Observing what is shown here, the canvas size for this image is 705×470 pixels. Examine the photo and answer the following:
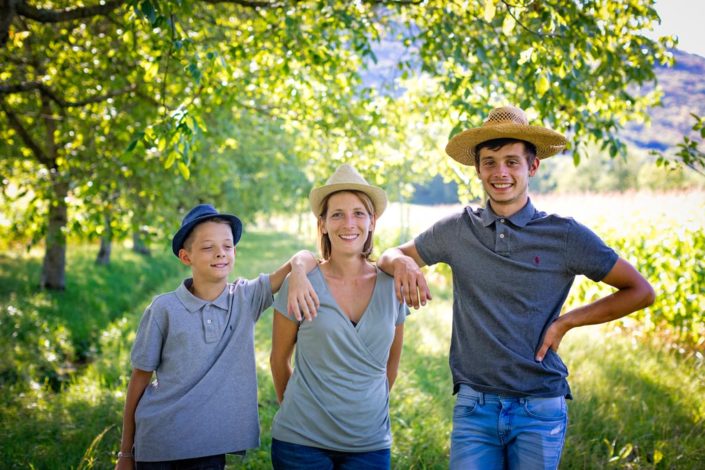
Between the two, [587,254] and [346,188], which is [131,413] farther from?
[587,254]

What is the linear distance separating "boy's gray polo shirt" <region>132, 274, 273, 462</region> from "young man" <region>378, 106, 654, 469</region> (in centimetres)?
91

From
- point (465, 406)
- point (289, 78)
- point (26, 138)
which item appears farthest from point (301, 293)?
point (26, 138)

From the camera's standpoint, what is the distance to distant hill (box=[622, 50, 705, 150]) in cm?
539

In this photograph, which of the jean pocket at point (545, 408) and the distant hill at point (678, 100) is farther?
Result: the distant hill at point (678, 100)

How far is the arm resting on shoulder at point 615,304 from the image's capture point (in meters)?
2.50

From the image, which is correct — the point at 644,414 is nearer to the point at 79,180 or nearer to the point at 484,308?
the point at 484,308

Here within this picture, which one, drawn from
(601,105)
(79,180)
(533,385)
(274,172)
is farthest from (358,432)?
(274,172)

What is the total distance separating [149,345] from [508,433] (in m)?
1.74

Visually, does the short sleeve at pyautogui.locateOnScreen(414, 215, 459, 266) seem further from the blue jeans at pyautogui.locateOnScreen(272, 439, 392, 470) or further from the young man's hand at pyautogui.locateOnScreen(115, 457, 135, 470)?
the young man's hand at pyautogui.locateOnScreen(115, 457, 135, 470)

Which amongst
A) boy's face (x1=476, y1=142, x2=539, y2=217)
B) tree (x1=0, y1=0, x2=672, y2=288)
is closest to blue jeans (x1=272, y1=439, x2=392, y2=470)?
boy's face (x1=476, y1=142, x2=539, y2=217)

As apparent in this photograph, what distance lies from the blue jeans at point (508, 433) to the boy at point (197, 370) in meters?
1.04

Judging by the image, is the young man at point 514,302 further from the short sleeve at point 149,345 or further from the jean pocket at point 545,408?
the short sleeve at point 149,345

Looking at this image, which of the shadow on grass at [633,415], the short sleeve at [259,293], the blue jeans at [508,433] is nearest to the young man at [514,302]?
the blue jeans at [508,433]

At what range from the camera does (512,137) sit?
2.75 meters
